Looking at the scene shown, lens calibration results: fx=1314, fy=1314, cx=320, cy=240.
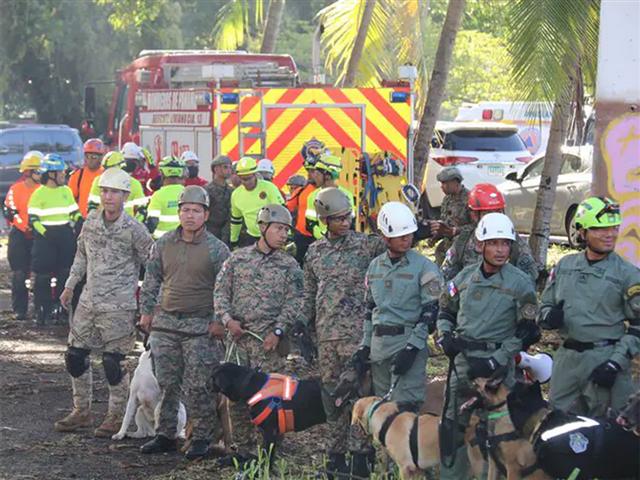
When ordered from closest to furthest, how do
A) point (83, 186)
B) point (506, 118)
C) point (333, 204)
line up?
point (333, 204) < point (83, 186) < point (506, 118)

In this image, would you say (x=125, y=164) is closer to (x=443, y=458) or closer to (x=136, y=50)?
(x=443, y=458)

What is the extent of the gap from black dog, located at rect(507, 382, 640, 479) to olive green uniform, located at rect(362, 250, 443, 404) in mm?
1439

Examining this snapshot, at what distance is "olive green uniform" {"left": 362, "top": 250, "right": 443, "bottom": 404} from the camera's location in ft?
25.6

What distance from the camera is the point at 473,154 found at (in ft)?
73.9

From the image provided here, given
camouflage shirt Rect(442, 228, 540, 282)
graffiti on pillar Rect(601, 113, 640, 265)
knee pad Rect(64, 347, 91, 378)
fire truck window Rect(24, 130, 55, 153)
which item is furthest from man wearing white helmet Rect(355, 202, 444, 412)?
fire truck window Rect(24, 130, 55, 153)

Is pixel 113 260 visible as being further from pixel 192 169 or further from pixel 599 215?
pixel 192 169

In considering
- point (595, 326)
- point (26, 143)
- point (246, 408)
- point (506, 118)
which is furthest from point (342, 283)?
point (26, 143)

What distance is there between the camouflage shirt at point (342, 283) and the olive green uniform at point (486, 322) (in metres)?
0.97

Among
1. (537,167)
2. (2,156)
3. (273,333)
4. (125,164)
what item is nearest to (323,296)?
(273,333)

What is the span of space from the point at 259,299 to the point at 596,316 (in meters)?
2.36

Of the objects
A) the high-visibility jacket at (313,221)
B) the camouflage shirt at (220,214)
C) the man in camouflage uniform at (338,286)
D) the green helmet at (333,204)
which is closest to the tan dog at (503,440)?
the man in camouflage uniform at (338,286)

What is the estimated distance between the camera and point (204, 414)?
29.1 ft

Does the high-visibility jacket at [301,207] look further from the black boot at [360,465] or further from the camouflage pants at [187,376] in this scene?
the black boot at [360,465]

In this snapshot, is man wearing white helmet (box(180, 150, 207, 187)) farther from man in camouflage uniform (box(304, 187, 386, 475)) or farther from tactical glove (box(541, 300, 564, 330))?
tactical glove (box(541, 300, 564, 330))
